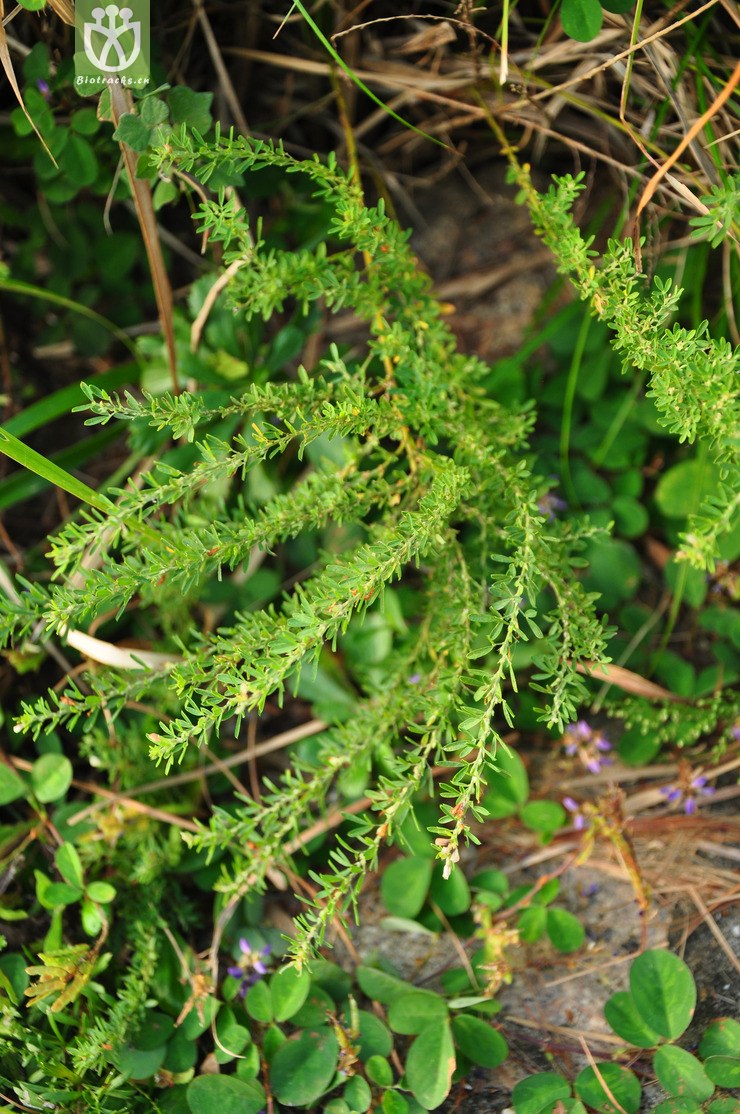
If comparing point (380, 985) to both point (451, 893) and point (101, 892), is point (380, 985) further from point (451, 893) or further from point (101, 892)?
point (101, 892)

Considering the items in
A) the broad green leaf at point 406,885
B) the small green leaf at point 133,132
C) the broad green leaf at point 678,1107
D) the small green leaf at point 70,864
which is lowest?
the broad green leaf at point 678,1107

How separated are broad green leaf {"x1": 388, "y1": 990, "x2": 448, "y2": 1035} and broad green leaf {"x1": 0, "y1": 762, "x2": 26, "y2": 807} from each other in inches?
30.9

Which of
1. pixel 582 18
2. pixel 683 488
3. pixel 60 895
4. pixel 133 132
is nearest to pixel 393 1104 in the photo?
pixel 60 895

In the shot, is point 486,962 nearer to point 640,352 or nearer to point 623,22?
point 640,352

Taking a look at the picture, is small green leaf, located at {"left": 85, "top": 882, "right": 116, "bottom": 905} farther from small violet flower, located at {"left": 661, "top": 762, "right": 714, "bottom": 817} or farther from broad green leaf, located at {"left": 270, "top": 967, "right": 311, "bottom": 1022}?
small violet flower, located at {"left": 661, "top": 762, "right": 714, "bottom": 817}

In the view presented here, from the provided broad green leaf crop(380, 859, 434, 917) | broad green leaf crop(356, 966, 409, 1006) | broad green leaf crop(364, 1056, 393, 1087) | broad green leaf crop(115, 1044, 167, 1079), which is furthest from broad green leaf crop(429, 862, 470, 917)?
broad green leaf crop(115, 1044, 167, 1079)

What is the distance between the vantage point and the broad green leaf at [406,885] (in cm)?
161

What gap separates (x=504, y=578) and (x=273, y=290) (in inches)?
23.9

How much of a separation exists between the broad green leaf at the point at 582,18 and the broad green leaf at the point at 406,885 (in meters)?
1.44

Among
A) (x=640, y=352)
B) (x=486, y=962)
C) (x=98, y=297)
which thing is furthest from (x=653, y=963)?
(x=98, y=297)

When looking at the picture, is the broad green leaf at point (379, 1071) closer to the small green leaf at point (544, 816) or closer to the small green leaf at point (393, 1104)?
the small green leaf at point (393, 1104)

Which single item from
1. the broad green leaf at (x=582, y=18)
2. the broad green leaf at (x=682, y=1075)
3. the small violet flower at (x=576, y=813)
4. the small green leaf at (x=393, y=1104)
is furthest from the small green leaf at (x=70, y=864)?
the broad green leaf at (x=582, y=18)

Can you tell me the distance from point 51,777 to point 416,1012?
79 cm

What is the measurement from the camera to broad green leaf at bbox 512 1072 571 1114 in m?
1.38
